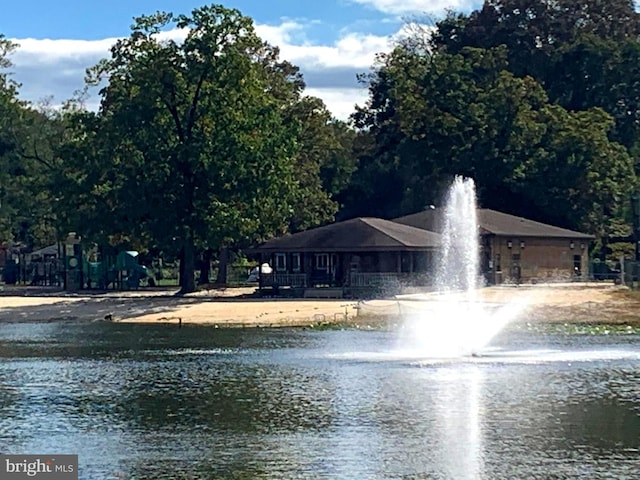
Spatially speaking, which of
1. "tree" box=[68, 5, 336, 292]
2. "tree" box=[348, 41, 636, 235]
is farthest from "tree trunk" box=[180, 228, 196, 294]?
"tree" box=[348, 41, 636, 235]

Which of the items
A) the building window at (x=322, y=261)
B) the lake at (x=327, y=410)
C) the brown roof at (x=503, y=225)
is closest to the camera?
the lake at (x=327, y=410)

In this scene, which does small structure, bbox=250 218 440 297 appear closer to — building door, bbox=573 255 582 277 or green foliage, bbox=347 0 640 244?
building door, bbox=573 255 582 277

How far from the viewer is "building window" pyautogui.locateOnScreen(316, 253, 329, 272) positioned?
6731 centimetres

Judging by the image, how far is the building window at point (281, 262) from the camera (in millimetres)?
68188

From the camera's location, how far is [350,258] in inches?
2608

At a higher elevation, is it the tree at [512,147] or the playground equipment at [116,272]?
the tree at [512,147]

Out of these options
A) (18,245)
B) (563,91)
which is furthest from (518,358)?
(18,245)

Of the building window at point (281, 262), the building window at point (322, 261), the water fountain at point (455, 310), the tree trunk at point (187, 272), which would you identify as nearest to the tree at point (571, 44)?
the water fountain at point (455, 310)

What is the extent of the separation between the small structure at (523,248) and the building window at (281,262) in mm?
9265

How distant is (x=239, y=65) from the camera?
62.4 meters

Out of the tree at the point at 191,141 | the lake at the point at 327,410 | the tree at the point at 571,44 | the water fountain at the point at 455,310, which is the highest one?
the tree at the point at 571,44

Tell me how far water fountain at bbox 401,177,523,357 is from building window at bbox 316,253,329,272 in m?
6.06

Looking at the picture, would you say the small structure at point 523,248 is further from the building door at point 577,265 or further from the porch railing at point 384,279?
the porch railing at point 384,279

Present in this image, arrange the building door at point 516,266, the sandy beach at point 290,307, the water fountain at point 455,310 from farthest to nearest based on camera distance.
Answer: the building door at point 516,266, the sandy beach at point 290,307, the water fountain at point 455,310
